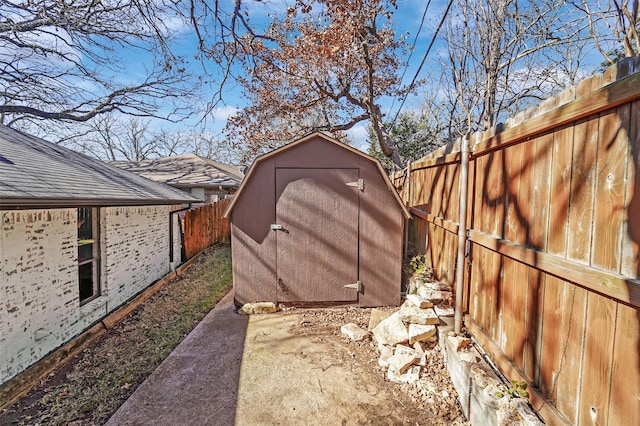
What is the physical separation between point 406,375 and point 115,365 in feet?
11.7

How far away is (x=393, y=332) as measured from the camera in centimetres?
393

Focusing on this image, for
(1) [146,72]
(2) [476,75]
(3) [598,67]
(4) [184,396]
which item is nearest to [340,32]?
(2) [476,75]

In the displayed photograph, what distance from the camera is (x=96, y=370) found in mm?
3881

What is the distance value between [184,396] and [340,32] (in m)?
8.97

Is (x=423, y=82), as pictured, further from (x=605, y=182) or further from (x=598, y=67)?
(x=605, y=182)

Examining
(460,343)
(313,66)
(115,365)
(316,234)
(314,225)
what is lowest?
(115,365)

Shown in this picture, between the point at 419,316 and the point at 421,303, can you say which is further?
the point at 421,303

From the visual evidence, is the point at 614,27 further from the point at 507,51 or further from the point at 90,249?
the point at 90,249

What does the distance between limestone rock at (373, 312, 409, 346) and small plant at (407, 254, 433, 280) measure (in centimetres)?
116

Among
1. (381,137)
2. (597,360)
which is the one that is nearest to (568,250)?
(597,360)

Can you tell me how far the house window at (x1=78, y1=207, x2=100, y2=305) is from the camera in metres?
5.42

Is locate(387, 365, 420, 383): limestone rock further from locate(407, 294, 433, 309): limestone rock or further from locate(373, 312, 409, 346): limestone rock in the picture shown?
locate(407, 294, 433, 309): limestone rock

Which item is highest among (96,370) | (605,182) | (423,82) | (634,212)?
(423,82)

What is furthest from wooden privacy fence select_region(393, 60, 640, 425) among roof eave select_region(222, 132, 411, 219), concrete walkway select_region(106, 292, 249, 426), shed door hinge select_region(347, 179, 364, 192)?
concrete walkway select_region(106, 292, 249, 426)
